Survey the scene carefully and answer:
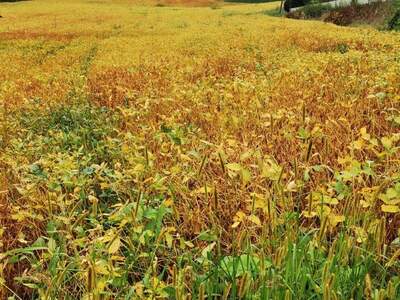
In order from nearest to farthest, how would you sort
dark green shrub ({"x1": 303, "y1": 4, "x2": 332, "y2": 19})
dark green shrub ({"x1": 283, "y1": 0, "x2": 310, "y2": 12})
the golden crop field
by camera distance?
1. the golden crop field
2. dark green shrub ({"x1": 303, "y1": 4, "x2": 332, "y2": 19})
3. dark green shrub ({"x1": 283, "y1": 0, "x2": 310, "y2": 12})

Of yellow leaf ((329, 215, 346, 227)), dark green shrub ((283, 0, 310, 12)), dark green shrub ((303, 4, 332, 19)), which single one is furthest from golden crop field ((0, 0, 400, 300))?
dark green shrub ((283, 0, 310, 12))

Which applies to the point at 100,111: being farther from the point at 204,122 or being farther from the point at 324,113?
the point at 324,113

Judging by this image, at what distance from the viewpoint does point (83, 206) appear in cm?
338

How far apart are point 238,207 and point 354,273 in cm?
105

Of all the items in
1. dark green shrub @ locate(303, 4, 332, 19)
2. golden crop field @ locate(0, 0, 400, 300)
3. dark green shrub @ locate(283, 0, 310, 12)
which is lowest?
golden crop field @ locate(0, 0, 400, 300)

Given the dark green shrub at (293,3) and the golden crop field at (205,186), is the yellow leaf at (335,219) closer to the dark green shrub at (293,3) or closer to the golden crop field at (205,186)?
the golden crop field at (205,186)

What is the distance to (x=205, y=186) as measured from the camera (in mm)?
2492

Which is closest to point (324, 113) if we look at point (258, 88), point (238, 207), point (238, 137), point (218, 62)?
point (238, 137)

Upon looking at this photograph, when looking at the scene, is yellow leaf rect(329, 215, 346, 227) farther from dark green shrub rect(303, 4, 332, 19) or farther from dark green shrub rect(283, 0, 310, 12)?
dark green shrub rect(283, 0, 310, 12)

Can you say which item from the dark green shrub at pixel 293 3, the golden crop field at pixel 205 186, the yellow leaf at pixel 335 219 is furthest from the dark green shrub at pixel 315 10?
the yellow leaf at pixel 335 219

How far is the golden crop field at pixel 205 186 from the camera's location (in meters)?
2.15

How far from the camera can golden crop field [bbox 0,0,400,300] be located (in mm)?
2148

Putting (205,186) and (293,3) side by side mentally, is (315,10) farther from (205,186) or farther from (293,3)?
(205,186)

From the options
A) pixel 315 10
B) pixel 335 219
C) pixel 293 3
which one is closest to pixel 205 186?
pixel 335 219
